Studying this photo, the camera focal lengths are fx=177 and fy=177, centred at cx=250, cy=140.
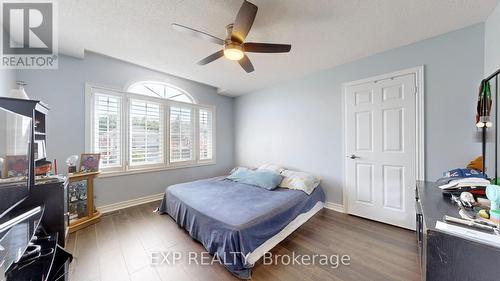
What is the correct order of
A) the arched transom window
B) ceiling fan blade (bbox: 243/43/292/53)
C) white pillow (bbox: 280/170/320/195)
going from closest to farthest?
ceiling fan blade (bbox: 243/43/292/53) < white pillow (bbox: 280/170/320/195) < the arched transom window

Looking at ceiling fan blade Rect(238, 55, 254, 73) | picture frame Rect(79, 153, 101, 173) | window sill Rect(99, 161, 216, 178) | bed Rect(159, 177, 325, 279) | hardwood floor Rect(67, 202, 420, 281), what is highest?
ceiling fan blade Rect(238, 55, 254, 73)

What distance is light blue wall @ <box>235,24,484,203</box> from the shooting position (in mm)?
2049

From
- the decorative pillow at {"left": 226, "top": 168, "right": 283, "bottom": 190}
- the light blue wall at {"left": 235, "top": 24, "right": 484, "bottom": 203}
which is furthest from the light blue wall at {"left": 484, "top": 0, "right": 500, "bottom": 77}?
the decorative pillow at {"left": 226, "top": 168, "right": 283, "bottom": 190}

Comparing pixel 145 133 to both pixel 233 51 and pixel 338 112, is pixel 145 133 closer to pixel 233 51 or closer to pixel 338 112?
pixel 233 51

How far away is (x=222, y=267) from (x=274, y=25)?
2.59m

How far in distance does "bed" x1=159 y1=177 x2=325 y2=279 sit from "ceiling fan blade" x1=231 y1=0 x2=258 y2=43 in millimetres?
1800

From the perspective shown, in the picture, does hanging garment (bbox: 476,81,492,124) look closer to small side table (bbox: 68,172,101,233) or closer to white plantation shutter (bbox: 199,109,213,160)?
white plantation shutter (bbox: 199,109,213,160)

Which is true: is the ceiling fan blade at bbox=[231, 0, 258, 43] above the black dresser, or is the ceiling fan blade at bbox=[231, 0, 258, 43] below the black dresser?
above

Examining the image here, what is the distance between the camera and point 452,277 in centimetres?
82

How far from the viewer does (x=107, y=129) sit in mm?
2969

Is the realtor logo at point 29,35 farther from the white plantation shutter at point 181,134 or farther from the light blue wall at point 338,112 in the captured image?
the light blue wall at point 338,112

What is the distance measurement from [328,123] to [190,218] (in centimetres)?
265

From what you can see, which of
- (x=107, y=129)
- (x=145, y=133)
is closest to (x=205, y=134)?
(x=145, y=133)

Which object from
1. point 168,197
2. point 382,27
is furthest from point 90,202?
point 382,27
